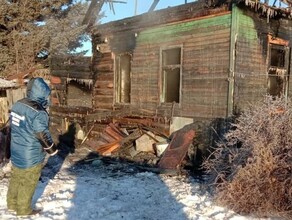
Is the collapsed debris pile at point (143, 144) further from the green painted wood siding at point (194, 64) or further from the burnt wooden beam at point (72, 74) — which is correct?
the burnt wooden beam at point (72, 74)

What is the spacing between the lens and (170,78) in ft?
37.4

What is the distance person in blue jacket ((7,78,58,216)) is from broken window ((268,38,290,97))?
24.6 ft

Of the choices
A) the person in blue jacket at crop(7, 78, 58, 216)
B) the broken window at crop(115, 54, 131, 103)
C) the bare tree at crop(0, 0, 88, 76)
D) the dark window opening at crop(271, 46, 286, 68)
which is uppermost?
the bare tree at crop(0, 0, 88, 76)

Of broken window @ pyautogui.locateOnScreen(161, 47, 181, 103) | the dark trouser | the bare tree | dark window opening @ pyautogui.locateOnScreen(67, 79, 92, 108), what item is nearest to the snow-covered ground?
Answer: the dark trouser

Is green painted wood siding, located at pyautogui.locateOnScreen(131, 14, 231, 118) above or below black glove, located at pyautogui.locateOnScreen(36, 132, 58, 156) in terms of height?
above

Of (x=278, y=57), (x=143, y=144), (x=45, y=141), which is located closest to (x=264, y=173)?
(x=45, y=141)

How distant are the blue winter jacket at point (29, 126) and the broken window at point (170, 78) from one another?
657cm

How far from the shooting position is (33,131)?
4.85 meters

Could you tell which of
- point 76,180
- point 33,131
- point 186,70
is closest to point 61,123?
point 186,70

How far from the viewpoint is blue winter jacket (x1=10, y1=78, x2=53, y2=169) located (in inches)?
190

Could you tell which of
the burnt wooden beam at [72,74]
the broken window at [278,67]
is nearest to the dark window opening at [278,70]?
the broken window at [278,67]

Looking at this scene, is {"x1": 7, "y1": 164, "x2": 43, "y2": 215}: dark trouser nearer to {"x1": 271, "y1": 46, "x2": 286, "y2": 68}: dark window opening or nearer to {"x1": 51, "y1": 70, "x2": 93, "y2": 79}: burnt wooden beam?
{"x1": 271, "y1": 46, "x2": 286, "y2": 68}: dark window opening

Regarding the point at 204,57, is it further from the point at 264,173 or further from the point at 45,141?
the point at 45,141

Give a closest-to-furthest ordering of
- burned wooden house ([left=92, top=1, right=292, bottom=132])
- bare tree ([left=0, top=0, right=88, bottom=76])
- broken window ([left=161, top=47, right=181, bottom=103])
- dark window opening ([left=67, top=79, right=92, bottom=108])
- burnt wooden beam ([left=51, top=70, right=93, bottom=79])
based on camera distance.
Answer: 1. burned wooden house ([left=92, top=1, right=292, bottom=132])
2. broken window ([left=161, top=47, right=181, bottom=103])
3. burnt wooden beam ([left=51, top=70, right=93, bottom=79])
4. dark window opening ([left=67, top=79, right=92, bottom=108])
5. bare tree ([left=0, top=0, right=88, bottom=76])
